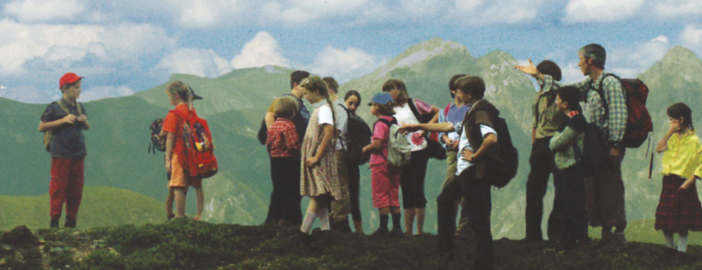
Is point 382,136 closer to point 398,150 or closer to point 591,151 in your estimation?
point 398,150

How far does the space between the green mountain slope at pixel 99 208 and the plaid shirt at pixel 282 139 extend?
30.1 m

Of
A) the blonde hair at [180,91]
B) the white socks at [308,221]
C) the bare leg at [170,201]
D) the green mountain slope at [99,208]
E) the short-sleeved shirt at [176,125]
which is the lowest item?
the green mountain slope at [99,208]

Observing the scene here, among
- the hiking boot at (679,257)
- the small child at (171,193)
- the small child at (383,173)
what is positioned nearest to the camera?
the hiking boot at (679,257)

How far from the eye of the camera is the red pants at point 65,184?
11445 millimetres

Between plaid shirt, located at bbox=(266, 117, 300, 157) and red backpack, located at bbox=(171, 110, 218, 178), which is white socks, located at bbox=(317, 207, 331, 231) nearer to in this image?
plaid shirt, located at bbox=(266, 117, 300, 157)

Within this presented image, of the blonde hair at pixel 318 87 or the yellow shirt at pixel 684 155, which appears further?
the blonde hair at pixel 318 87

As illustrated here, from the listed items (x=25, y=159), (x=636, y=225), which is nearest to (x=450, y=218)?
(x=636, y=225)

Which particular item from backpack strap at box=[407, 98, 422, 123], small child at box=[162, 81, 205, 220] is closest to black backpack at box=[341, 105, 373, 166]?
backpack strap at box=[407, 98, 422, 123]

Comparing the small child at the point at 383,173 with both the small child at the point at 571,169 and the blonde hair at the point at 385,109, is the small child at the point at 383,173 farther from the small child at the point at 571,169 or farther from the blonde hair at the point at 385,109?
the small child at the point at 571,169

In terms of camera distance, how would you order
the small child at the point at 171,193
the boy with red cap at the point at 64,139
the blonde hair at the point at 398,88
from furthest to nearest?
the boy with red cap at the point at 64,139 → the small child at the point at 171,193 → the blonde hair at the point at 398,88

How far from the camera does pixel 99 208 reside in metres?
41.9

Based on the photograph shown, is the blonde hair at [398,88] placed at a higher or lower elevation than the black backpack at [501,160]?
higher

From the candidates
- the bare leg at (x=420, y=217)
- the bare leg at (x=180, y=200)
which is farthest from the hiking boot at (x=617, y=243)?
the bare leg at (x=180, y=200)

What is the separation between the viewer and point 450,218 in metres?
7.71
